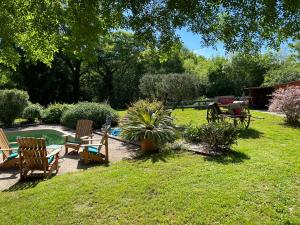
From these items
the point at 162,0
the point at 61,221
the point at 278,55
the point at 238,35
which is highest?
the point at 278,55

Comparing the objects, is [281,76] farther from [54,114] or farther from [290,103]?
[54,114]

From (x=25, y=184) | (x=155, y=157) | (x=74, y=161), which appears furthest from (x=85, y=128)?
(x=25, y=184)

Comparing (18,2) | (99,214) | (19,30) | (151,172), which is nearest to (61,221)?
(99,214)

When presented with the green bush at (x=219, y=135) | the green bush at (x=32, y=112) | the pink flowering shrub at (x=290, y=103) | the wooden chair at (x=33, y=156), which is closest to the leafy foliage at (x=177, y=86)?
the green bush at (x=32, y=112)

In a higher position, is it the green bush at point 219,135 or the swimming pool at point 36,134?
the green bush at point 219,135

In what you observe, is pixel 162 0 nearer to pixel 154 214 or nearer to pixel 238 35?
pixel 238 35

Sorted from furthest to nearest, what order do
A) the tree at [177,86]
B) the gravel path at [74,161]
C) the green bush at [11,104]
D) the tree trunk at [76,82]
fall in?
the tree trunk at [76,82], the tree at [177,86], the green bush at [11,104], the gravel path at [74,161]

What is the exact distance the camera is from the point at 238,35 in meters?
4.16

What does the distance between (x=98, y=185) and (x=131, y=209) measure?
3.94ft

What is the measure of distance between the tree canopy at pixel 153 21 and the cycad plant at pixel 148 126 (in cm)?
387

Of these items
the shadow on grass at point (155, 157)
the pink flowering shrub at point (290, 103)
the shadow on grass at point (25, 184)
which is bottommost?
the shadow on grass at point (25, 184)

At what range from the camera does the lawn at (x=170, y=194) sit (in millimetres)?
4508

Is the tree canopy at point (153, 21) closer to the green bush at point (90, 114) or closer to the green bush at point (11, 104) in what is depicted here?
the green bush at point (90, 114)

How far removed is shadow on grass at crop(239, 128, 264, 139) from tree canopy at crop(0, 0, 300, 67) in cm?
614
